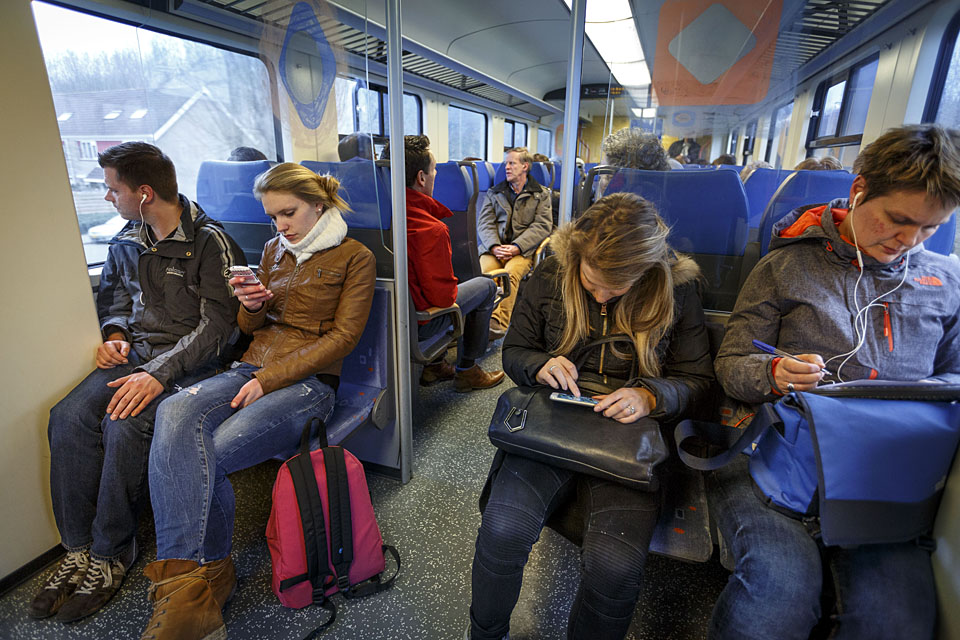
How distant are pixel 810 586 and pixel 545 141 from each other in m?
13.9

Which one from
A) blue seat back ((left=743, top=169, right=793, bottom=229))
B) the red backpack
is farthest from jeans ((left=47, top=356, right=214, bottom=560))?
blue seat back ((left=743, top=169, right=793, bottom=229))

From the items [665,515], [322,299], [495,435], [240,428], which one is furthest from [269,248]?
[665,515]

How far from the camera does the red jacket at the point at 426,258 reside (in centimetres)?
243

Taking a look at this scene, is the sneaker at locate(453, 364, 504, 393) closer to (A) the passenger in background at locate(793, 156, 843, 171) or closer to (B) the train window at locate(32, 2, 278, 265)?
(B) the train window at locate(32, 2, 278, 265)

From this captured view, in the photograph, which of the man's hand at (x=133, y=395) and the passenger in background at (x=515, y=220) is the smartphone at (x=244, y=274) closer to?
the man's hand at (x=133, y=395)

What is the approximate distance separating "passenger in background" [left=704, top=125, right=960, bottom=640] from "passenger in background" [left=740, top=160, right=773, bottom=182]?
32cm

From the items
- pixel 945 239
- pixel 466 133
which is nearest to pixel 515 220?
pixel 945 239

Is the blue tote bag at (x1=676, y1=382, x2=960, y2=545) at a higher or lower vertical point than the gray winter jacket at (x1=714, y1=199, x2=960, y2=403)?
lower

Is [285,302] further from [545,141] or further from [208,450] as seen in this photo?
[545,141]

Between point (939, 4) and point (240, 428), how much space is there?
2.61 m

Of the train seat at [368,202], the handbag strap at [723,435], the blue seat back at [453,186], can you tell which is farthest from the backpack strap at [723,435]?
the blue seat back at [453,186]

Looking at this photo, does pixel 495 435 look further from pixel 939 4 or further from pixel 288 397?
pixel 939 4

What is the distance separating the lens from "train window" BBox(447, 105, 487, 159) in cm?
866

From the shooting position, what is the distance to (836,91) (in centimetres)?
171
